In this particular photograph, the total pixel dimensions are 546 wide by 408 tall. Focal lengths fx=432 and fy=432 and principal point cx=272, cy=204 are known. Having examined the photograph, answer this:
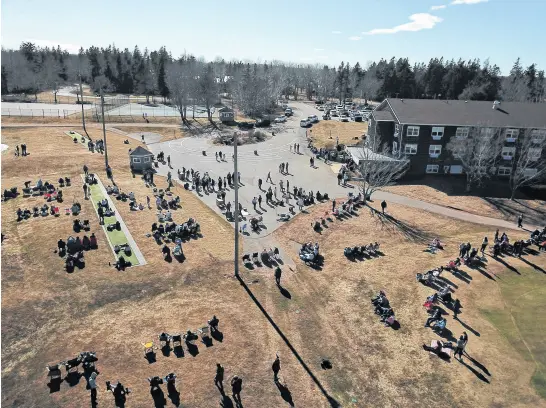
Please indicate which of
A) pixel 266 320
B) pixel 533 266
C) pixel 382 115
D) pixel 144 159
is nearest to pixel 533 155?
pixel 382 115

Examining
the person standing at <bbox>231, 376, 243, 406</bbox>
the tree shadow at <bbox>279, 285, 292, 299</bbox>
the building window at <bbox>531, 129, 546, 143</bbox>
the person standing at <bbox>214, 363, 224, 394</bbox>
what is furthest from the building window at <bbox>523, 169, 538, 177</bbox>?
the person standing at <bbox>214, 363, 224, 394</bbox>

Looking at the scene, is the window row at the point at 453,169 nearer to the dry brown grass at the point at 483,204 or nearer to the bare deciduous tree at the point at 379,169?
the bare deciduous tree at the point at 379,169

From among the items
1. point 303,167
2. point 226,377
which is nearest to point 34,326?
point 226,377

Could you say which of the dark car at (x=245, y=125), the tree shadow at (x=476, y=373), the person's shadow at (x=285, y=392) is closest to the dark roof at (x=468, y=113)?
the dark car at (x=245, y=125)

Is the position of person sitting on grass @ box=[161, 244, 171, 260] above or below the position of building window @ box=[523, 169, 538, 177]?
below

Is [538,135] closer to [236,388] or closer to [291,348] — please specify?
[291,348]

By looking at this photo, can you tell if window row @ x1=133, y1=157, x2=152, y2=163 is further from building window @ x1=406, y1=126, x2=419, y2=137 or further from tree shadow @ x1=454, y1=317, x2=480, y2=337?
tree shadow @ x1=454, y1=317, x2=480, y2=337
